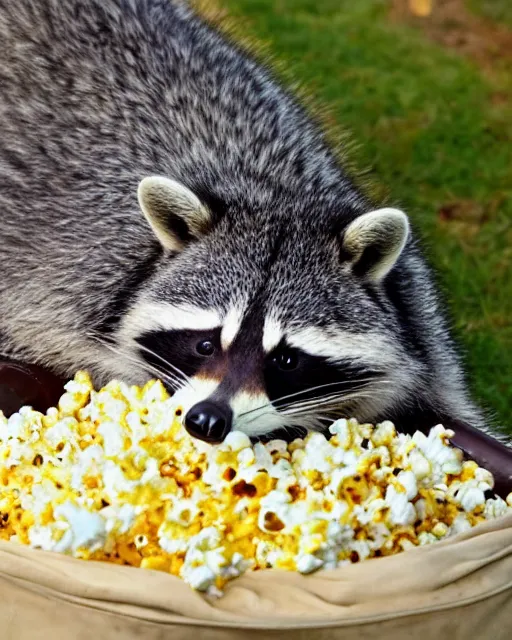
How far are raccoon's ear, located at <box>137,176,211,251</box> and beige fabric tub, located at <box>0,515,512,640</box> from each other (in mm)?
1000

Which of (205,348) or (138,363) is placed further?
(138,363)

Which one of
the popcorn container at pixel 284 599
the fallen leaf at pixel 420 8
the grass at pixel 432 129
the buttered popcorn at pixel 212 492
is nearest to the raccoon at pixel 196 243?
the buttered popcorn at pixel 212 492

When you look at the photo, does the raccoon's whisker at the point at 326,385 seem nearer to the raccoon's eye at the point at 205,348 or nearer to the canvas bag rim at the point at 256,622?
the raccoon's eye at the point at 205,348

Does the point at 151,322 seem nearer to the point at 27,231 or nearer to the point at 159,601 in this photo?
the point at 27,231

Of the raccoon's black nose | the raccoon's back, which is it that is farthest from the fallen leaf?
the raccoon's black nose

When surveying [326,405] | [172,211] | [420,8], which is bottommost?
[420,8]

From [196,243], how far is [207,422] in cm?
67

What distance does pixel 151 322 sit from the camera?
115 inches

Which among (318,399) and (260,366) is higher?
(260,366)

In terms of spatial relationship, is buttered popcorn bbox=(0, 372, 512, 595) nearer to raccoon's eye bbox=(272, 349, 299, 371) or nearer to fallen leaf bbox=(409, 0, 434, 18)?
raccoon's eye bbox=(272, 349, 299, 371)

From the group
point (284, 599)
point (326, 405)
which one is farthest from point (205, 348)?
point (284, 599)

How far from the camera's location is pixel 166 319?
286 centimetres

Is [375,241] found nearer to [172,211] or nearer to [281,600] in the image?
[172,211]

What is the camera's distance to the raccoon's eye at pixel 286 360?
8.95 ft
